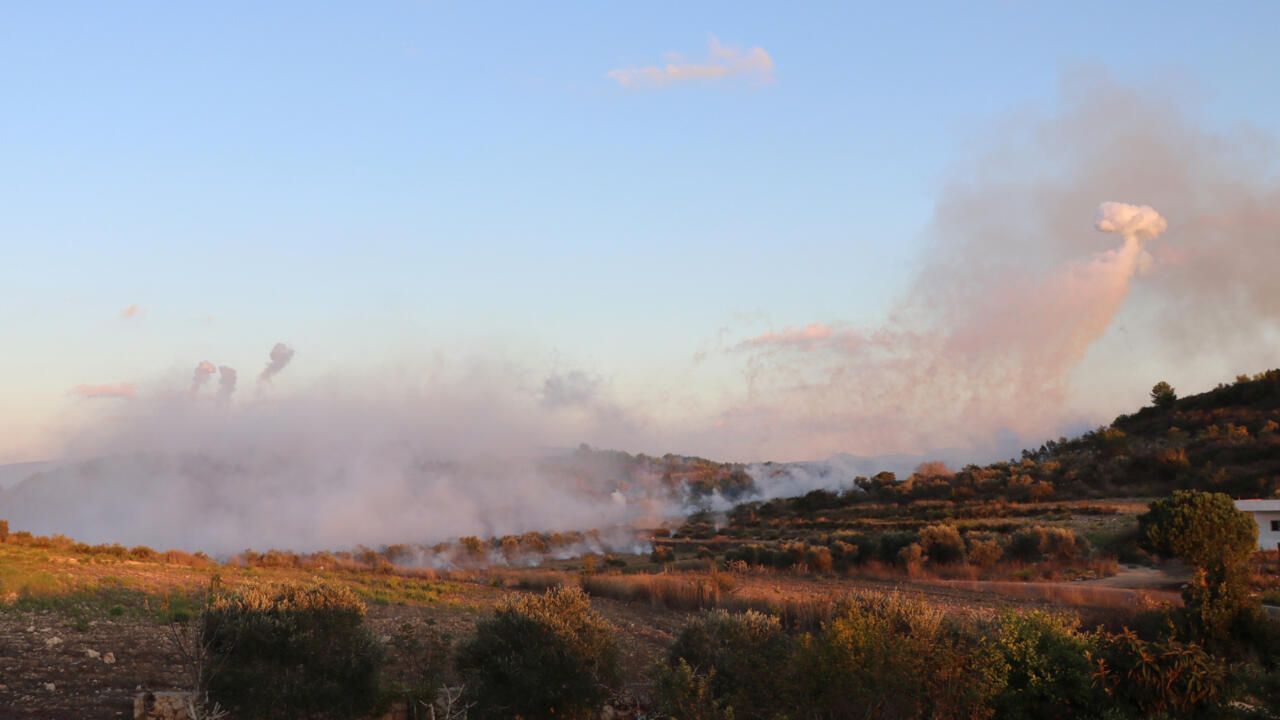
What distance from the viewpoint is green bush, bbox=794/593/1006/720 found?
1153 centimetres

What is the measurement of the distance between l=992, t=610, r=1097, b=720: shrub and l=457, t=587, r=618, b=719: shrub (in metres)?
5.63

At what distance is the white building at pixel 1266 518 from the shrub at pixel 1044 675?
21598mm

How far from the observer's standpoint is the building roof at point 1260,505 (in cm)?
2955

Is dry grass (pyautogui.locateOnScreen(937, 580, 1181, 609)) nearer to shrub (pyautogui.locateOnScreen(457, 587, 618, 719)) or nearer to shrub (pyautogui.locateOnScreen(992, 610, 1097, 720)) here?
shrub (pyautogui.locateOnScreen(992, 610, 1097, 720))

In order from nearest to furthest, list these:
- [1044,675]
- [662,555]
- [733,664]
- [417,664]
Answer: [1044,675] < [733,664] < [417,664] < [662,555]

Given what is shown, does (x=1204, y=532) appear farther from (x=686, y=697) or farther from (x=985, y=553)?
(x=686, y=697)

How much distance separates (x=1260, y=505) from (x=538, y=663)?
88.6ft

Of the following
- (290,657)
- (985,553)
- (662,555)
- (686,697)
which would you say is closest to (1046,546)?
(985,553)

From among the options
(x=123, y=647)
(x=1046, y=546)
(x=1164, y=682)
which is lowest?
(x=1046, y=546)

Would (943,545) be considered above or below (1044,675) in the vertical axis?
below

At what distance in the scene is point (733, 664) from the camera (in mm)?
13039

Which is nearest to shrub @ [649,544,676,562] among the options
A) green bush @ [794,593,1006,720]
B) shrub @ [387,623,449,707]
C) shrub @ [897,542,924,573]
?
shrub @ [897,542,924,573]

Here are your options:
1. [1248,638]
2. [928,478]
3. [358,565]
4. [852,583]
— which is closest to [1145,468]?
[928,478]

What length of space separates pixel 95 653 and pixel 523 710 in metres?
7.03
